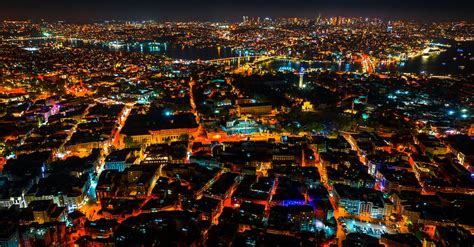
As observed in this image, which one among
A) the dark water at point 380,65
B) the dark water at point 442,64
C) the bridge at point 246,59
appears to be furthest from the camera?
the bridge at point 246,59

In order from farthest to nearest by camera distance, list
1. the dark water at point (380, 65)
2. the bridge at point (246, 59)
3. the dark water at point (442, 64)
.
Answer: the bridge at point (246, 59)
the dark water at point (380, 65)
the dark water at point (442, 64)

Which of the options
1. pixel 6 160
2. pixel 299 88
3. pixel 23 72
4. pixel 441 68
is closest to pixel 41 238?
pixel 6 160

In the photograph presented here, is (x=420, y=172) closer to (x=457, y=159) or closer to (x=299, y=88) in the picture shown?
(x=457, y=159)

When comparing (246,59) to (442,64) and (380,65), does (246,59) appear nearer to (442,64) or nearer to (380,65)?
(380,65)

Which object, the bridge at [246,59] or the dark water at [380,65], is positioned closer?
the dark water at [380,65]

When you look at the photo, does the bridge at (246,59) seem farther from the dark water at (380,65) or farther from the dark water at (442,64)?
the dark water at (442,64)

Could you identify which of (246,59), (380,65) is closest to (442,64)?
(380,65)

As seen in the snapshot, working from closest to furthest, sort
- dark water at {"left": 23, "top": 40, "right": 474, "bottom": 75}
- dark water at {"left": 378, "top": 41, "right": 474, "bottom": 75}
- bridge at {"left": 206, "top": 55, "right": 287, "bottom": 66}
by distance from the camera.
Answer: dark water at {"left": 378, "top": 41, "right": 474, "bottom": 75} < dark water at {"left": 23, "top": 40, "right": 474, "bottom": 75} < bridge at {"left": 206, "top": 55, "right": 287, "bottom": 66}

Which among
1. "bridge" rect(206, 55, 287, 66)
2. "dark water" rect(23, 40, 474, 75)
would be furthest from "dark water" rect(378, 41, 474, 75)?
"bridge" rect(206, 55, 287, 66)

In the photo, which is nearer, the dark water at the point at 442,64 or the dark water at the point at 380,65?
the dark water at the point at 442,64

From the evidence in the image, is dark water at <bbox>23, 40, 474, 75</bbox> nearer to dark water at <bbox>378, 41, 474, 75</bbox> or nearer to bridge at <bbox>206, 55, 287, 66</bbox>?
dark water at <bbox>378, 41, 474, 75</bbox>

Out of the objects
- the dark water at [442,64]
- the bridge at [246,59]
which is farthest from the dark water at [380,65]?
the bridge at [246,59]
